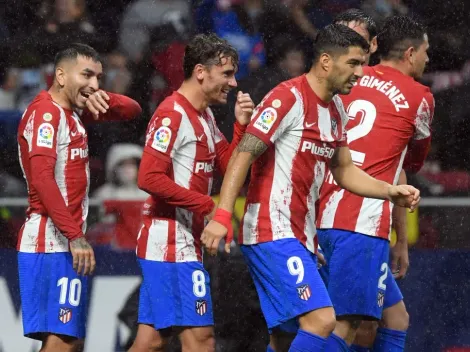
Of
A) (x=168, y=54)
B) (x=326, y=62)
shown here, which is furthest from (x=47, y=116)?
(x=168, y=54)

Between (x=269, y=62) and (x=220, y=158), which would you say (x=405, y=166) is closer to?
(x=220, y=158)

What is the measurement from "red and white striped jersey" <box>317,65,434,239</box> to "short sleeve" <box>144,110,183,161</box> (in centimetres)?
89

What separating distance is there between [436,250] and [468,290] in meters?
0.33

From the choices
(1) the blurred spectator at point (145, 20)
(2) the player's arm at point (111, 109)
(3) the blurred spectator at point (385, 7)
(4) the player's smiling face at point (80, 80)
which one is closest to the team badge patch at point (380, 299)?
(2) the player's arm at point (111, 109)

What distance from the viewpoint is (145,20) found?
8695 millimetres

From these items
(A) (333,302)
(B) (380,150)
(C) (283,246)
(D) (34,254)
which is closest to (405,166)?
(B) (380,150)

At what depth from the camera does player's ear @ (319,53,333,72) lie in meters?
5.55

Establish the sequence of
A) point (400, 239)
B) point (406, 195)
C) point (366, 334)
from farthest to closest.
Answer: point (400, 239)
point (366, 334)
point (406, 195)

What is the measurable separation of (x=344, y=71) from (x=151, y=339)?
162 centimetres

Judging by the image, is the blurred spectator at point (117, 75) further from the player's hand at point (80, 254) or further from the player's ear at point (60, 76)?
the player's hand at point (80, 254)

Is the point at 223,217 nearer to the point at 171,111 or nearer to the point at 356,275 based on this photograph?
the point at 171,111

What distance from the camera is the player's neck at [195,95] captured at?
19.5 feet

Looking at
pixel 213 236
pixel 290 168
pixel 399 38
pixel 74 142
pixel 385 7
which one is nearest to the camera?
pixel 213 236

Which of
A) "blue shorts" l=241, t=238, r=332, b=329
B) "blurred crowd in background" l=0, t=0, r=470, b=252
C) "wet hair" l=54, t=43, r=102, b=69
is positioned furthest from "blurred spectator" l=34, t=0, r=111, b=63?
"blue shorts" l=241, t=238, r=332, b=329
